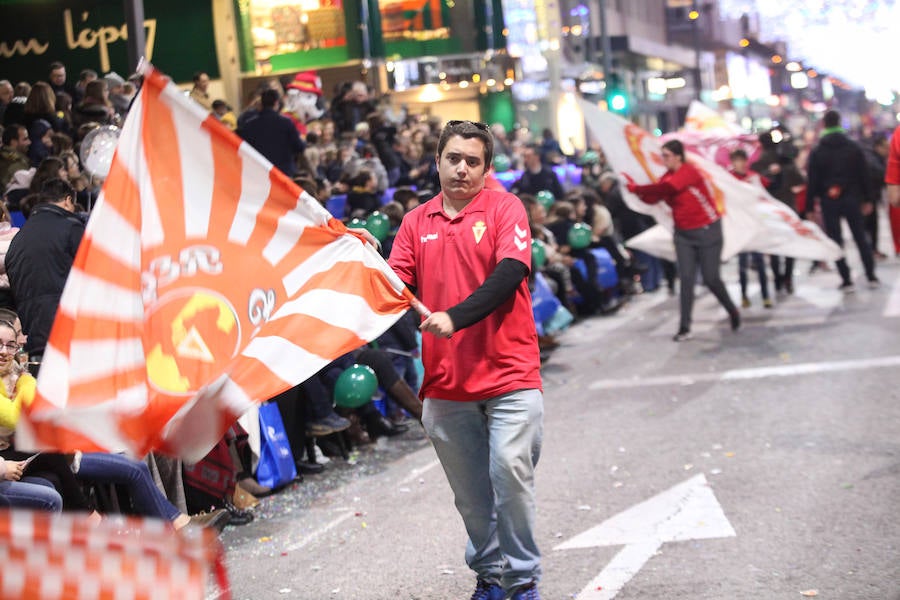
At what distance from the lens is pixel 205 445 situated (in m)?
4.31

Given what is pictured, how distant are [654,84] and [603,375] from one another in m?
46.7

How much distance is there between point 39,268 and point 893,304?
10.3m

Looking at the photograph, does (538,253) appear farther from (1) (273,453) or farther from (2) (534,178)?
(1) (273,453)

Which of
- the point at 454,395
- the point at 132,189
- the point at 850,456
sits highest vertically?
the point at 132,189

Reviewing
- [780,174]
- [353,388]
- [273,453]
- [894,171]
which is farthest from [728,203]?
[273,453]

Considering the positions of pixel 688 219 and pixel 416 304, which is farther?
pixel 688 219

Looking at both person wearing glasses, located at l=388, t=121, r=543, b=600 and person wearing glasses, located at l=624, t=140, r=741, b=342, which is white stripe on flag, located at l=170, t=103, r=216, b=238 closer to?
person wearing glasses, located at l=388, t=121, r=543, b=600

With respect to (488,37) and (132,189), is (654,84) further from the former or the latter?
(132,189)

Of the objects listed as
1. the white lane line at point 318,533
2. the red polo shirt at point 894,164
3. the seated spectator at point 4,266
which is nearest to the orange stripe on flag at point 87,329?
the white lane line at point 318,533

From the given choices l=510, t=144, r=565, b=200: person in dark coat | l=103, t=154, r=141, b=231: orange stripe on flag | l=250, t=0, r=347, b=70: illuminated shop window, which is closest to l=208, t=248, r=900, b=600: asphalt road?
l=103, t=154, r=141, b=231: orange stripe on flag

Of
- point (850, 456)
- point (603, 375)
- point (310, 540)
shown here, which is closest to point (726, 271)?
point (603, 375)

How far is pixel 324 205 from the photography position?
38.1 feet

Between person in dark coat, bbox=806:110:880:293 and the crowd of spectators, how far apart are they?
655mm

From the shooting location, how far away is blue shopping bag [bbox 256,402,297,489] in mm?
8336
